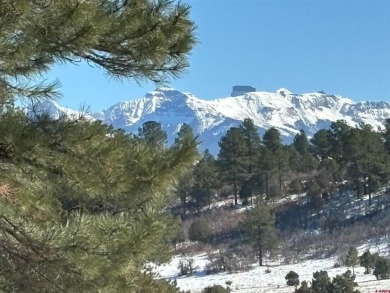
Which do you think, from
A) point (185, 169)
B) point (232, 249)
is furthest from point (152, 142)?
point (232, 249)

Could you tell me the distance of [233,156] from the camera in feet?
155

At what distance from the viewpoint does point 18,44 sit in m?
3.80

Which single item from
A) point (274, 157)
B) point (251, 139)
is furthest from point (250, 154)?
point (274, 157)

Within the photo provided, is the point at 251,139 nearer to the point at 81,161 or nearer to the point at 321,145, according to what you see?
the point at 321,145

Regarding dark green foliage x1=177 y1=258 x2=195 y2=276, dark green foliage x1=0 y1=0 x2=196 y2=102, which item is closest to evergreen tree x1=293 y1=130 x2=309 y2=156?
dark green foliage x1=177 y1=258 x2=195 y2=276

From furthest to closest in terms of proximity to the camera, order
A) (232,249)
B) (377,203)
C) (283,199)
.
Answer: (283,199)
(377,203)
(232,249)

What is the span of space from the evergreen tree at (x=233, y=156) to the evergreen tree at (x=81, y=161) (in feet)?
135

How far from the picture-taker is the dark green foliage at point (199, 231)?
3756 cm

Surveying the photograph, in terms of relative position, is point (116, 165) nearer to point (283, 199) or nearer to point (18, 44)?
point (18, 44)

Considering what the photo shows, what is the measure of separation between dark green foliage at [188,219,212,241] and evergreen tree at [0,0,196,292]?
3275cm

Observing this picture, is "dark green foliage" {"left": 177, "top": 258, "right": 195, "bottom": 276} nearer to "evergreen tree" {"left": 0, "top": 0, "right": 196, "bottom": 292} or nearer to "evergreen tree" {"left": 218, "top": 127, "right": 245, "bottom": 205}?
"evergreen tree" {"left": 218, "top": 127, "right": 245, "bottom": 205}

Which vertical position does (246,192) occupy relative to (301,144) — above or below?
below

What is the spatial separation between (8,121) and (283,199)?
40554 mm

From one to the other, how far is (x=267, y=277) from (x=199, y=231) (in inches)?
405
